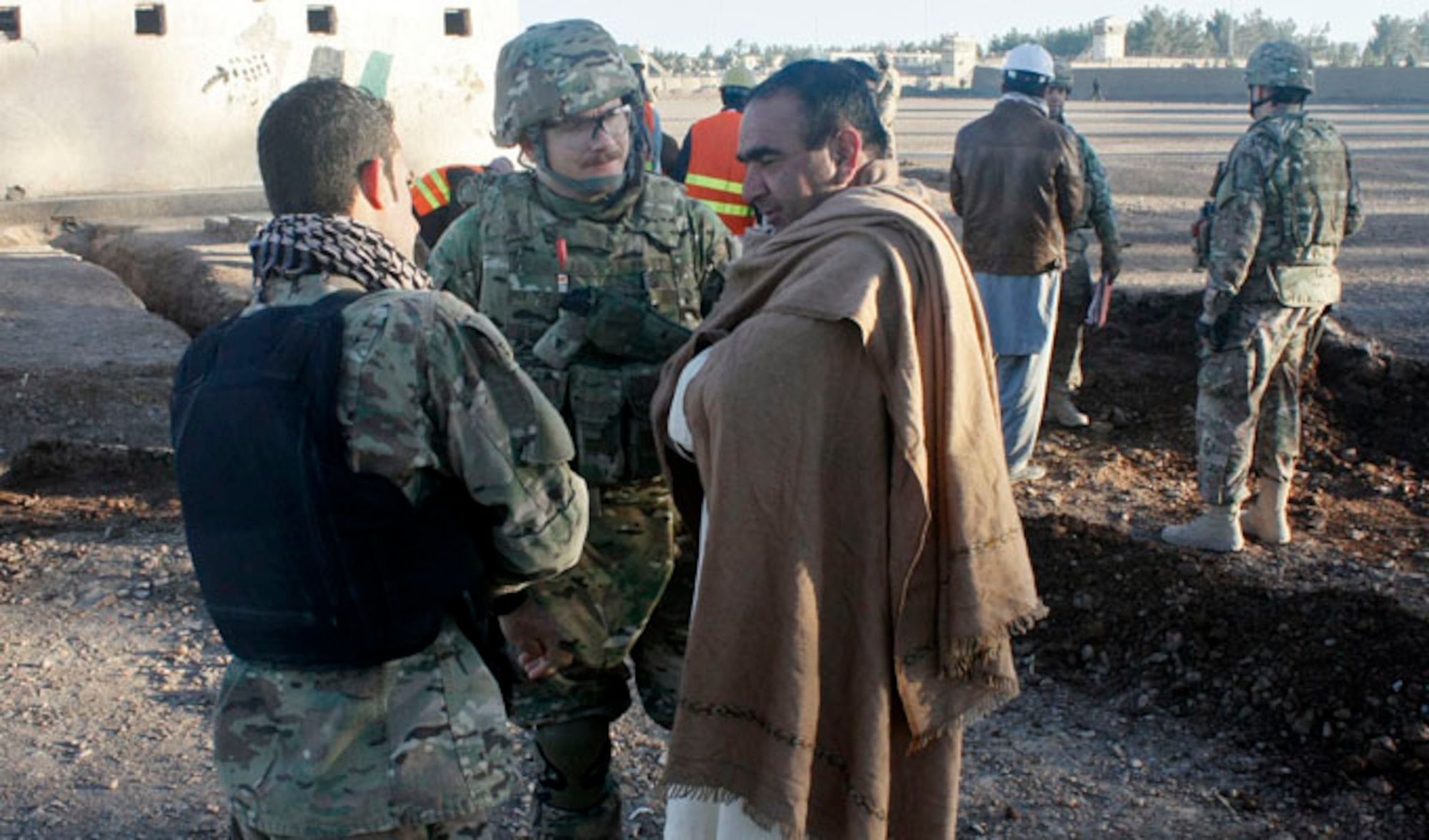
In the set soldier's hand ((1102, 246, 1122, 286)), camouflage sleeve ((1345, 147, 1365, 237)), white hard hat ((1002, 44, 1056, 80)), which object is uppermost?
white hard hat ((1002, 44, 1056, 80))

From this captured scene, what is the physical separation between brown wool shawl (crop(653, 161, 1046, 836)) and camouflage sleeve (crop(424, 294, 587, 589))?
0.31 metres

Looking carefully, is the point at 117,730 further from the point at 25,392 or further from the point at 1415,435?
the point at 1415,435

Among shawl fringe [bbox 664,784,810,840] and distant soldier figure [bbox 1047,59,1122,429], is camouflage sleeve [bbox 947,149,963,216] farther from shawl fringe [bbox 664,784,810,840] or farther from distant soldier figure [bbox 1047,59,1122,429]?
shawl fringe [bbox 664,784,810,840]

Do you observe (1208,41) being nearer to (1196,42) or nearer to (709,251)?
(1196,42)

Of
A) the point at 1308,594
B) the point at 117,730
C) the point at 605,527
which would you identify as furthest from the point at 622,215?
the point at 1308,594

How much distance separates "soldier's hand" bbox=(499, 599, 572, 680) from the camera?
2.42 meters

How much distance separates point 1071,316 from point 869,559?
5370 mm

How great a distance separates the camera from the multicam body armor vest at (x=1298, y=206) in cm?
502

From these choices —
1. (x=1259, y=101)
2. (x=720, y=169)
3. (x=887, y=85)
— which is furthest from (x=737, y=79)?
(x=1259, y=101)

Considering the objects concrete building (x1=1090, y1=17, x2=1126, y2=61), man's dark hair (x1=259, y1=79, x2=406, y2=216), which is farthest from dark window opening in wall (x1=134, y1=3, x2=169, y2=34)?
concrete building (x1=1090, y1=17, x2=1126, y2=61)

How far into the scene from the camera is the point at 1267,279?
5074 millimetres

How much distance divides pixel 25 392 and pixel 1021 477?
535 cm

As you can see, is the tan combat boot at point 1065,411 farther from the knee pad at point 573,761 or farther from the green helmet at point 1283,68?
the knee pad at point 573,761

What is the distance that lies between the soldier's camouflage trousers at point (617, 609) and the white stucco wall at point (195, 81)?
11.9 m
